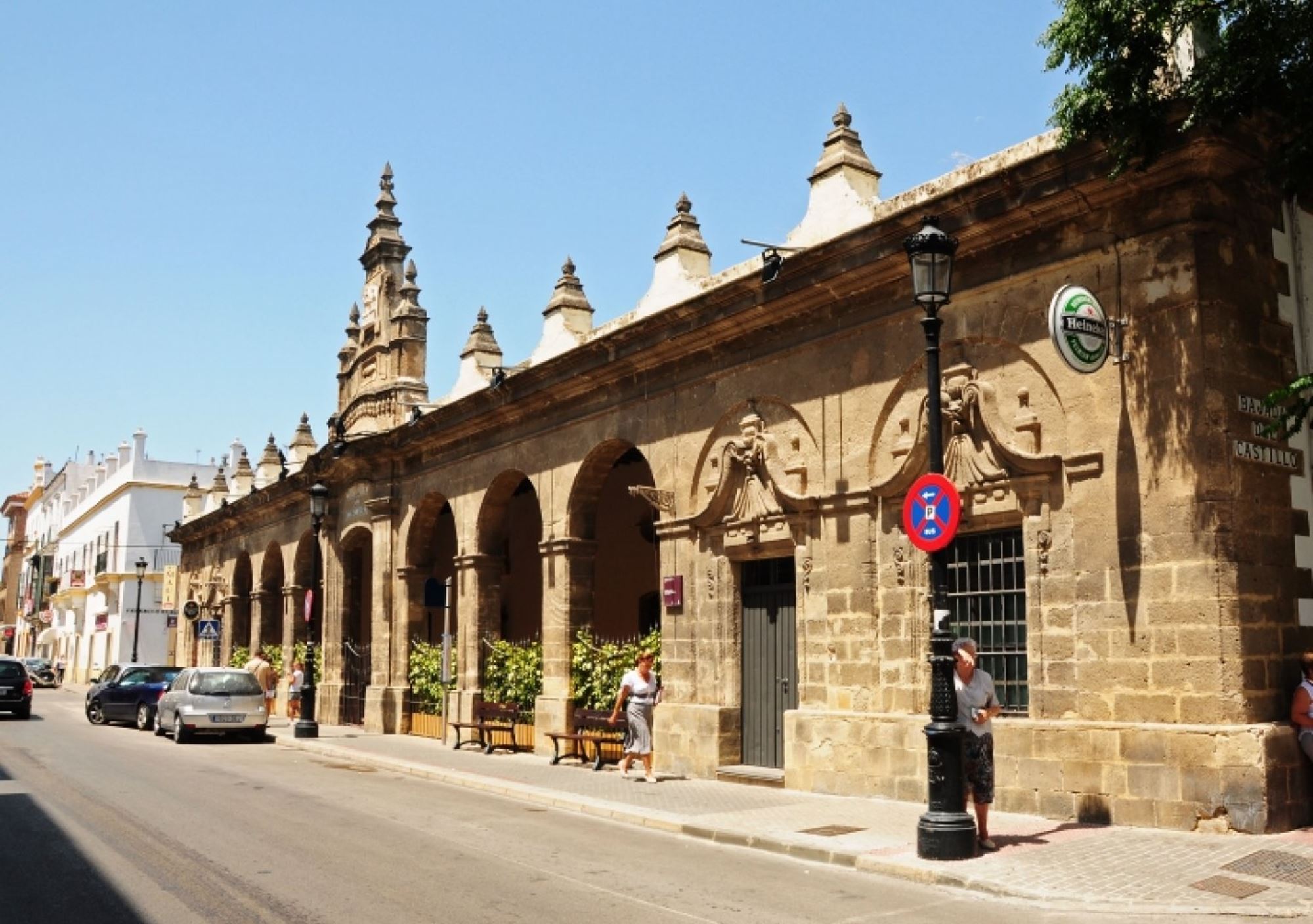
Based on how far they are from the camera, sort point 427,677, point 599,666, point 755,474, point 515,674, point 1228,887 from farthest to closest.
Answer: point 427,677, point 515,674, point 599,666, point 755,474, point 1228,887

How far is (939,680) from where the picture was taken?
934 cm

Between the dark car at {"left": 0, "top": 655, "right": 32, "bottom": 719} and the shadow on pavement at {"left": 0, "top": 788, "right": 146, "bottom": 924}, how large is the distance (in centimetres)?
1956

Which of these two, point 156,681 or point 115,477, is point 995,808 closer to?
point 156,681

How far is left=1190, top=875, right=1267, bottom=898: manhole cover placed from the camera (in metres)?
7.71

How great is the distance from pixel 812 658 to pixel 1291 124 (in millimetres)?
7199

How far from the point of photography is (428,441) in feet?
74.9

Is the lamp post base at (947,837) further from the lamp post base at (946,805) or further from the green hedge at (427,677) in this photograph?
the green hedge at (427,677)

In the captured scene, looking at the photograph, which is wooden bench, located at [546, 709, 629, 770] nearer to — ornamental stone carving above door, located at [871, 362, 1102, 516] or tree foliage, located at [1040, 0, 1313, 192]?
ornamental stone carving above door, located at [871, 362, 1102, 516]

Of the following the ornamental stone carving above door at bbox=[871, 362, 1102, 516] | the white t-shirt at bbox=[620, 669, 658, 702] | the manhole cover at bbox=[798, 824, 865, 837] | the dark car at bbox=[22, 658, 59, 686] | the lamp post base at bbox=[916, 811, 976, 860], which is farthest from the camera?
the dark car at bbox=[22, 658, 59, 686]

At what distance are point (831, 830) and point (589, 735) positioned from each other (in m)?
6.94

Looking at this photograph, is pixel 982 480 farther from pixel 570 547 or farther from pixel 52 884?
A: pixel 52 884

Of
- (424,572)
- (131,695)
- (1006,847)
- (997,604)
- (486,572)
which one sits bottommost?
(1006,847)

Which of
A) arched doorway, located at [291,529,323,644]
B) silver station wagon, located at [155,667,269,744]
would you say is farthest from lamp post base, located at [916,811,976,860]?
arched doorway, located at [291,529,323,644]

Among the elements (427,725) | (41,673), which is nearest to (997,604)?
(427,725)
